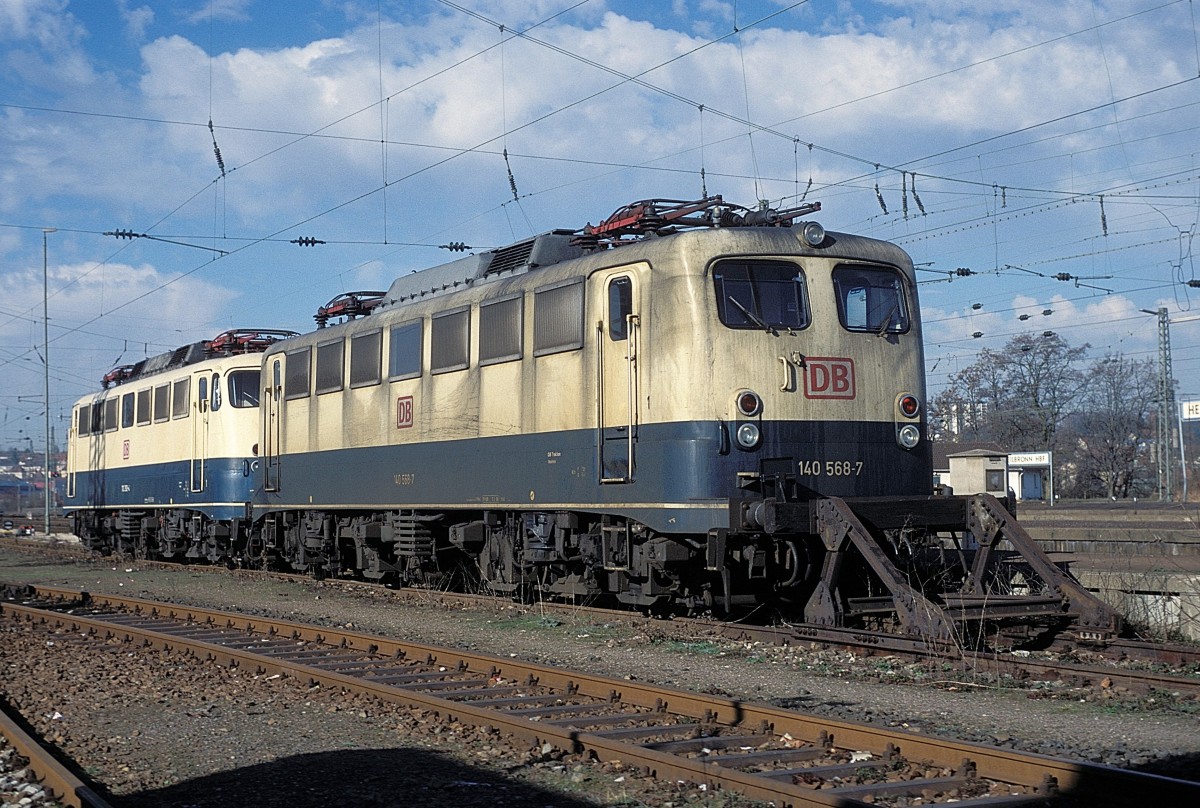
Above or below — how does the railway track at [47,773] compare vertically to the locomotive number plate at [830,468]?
below

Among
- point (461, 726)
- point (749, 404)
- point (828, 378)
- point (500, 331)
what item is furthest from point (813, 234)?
point (461, 726)

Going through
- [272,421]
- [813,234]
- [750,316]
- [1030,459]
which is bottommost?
[1030,459]

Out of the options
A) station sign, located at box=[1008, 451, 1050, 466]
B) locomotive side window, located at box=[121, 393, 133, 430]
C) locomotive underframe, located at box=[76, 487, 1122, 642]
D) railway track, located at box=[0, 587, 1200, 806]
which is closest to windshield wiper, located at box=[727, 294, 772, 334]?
locomotive underframe, located at box=[76, 487, 1122, 642]

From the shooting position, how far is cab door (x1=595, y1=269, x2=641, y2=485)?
40.5ft

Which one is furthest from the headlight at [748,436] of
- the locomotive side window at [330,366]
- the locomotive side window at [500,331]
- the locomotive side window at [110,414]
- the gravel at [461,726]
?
the locomotive side window at [110,414]

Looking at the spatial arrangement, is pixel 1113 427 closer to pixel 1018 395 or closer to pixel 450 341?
pixel 1018 395

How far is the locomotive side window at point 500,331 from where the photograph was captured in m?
14.2

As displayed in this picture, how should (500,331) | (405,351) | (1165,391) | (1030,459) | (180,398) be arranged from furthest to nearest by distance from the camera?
(1030,459), (1165,391), (180,398), (405,351), (500,331)

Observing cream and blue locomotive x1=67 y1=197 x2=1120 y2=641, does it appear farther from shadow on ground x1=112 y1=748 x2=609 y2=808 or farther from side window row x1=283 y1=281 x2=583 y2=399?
shadow on ground x1=112 y1=748 x2=609 y2=808

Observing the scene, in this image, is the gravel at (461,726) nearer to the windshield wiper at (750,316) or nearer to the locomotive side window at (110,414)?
the windshield wiper at (750,316)

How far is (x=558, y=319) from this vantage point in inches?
527

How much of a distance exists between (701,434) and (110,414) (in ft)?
73.5

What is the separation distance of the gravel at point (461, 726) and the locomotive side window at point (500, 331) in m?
3.11

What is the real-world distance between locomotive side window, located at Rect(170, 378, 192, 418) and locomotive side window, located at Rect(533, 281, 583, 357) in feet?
43.5
